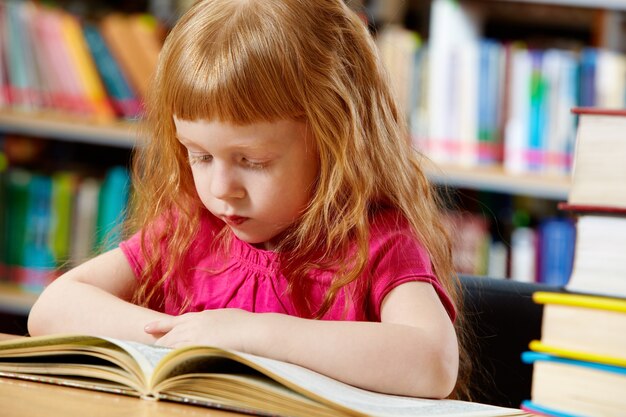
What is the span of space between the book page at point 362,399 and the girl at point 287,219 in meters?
0.04

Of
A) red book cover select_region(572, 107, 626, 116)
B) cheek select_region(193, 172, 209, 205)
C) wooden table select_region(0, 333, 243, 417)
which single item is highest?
red book cover select_region(572, 107, 626, 116)

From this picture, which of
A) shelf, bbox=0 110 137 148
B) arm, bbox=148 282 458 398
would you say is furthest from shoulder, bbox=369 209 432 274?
shelf, bbox=0 110 137 148

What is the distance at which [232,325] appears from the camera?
858 mm

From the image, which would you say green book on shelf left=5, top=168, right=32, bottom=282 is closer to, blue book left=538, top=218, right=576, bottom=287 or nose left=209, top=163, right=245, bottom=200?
blue book left=538, top=218, right=576, bottom=287

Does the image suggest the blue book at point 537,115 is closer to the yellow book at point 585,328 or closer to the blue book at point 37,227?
the blue book at point 37,227

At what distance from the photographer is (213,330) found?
85 cm

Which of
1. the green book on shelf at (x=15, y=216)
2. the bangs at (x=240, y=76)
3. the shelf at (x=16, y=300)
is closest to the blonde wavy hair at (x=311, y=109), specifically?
the bangs at (x=240, y=76)

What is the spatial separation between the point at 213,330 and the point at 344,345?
113mm

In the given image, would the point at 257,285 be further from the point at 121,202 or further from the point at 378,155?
the point at 121,202

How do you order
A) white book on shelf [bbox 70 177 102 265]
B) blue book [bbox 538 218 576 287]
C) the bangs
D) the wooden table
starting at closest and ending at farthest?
1. the wooden table
2. the bangs
3. blue book [bbox 538 218 576 287]
4. white book on shelf [bbox 70 177 102 265]

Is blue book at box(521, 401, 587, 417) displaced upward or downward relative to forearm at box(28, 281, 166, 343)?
downward

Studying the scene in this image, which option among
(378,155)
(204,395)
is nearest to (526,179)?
(378,155)

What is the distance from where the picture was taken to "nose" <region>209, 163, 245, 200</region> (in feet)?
3.18

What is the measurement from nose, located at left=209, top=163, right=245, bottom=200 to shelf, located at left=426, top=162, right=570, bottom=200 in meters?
1.23
